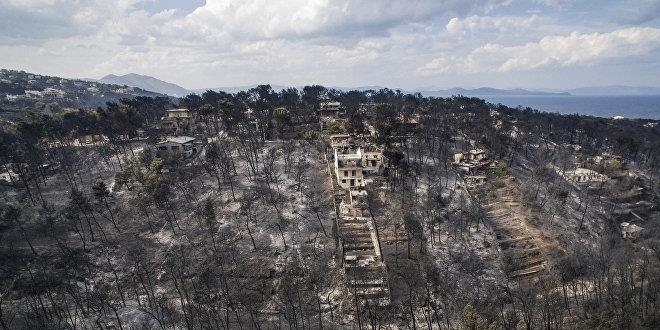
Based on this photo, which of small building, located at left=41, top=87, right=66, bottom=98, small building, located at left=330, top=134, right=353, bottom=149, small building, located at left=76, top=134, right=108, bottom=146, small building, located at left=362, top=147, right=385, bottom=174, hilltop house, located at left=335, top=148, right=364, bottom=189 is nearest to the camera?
hilltop house, located at left=335, top=148, right=364, bottom=189

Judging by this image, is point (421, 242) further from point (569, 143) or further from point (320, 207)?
point (569, 143)

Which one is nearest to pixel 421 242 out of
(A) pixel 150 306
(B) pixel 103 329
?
(A) pixel 150 306

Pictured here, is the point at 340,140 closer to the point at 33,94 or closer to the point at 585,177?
the point at 585,177

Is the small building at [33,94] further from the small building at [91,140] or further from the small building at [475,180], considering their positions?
the small building at [475,180]

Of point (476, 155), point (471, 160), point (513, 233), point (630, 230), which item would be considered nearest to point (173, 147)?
point (471, 160)

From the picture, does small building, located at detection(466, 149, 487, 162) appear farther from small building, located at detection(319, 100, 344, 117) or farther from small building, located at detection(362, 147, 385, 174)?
small building, located at detection(319, 100, 344, 117)

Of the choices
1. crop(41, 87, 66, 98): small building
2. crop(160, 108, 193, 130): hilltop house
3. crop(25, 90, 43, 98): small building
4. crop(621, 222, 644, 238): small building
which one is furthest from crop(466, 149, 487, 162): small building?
crop(41, 87, 66, 98): small building

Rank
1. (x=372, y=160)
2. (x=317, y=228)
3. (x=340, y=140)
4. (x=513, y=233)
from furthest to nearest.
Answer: (x=340, y=140) → (x=372, y=160) → (x=513, y=233) → (x=317, y=228)
